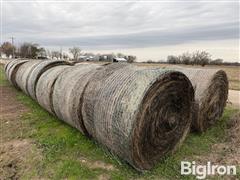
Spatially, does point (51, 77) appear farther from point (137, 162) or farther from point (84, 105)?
point (137, 162)

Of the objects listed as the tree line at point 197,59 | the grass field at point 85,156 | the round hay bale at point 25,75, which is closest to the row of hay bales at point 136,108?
the grass field at point 85,156

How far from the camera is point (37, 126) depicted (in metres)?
6.20

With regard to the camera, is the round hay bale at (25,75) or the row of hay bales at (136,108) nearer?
the row of hay bales at (136,108)

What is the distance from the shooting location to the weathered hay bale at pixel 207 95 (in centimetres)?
540

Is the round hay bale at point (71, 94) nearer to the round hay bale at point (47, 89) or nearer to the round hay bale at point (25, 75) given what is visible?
the round hay bale at point (47, 89)

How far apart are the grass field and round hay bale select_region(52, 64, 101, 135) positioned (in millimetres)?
379

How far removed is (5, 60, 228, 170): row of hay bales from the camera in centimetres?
358

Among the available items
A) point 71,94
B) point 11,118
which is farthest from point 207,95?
point 11,118

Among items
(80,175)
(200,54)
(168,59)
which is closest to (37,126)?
(80,175)

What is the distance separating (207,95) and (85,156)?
2929 mm

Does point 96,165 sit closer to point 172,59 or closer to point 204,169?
point 204,169

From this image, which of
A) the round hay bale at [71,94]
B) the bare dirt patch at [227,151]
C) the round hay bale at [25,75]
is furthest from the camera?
the round hay bale at [25,75]

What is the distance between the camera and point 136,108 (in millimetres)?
3467

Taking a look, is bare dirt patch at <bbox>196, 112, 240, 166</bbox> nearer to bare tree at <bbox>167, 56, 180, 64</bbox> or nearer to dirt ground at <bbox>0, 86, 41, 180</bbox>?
dirt ground at <bbox>0, 86, 41, 180</bbox>
